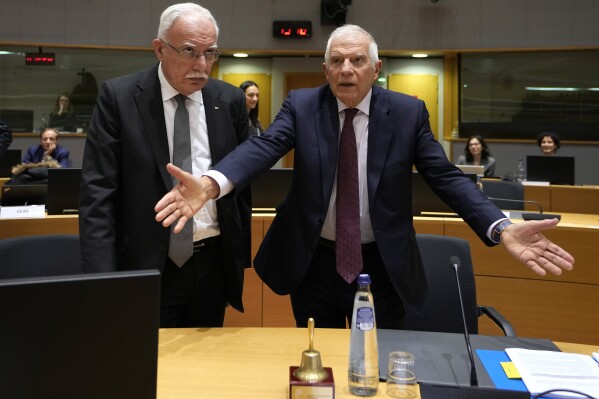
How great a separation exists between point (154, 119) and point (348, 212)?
73cm

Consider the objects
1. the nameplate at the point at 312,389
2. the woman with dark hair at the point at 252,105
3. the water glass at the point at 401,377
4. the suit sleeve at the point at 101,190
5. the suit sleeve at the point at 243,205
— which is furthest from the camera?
the woman with dark hair at the point at 252,105

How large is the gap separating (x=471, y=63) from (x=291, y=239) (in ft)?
24.4

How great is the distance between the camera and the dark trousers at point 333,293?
206 centimetres

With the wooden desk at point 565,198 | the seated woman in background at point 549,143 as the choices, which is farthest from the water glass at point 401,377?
the seated woman in background at point 549,143

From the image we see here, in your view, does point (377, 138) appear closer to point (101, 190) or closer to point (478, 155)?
point (101, 190)

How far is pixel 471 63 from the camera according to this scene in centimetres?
872

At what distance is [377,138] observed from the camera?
6.76 ft

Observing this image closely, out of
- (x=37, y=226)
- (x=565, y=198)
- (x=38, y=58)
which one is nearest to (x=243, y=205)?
(x=37, y=226)

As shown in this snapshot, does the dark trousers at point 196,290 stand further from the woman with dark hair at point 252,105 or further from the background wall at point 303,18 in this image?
the background wall at point 303,18

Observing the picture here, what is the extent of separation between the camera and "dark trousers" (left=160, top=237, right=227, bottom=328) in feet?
6.57

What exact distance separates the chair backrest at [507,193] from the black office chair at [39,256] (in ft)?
11.8

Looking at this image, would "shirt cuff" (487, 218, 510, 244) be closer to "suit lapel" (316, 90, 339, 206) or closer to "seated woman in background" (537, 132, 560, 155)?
"suit lapel" (316, 90, 339, 206)

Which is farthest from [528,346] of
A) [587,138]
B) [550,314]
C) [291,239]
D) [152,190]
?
[587,138]

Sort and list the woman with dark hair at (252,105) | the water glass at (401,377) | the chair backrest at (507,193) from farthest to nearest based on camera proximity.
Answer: the woman with dark hair at (252,105)
the chair backrest at (507,193)
the water glass at (401,377)
